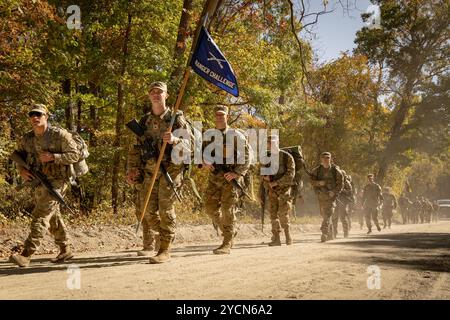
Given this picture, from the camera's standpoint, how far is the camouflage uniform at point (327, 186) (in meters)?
12.1

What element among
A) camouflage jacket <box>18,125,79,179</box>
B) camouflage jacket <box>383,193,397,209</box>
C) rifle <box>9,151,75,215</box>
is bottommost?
camouflage jacket <box>383,193,397,209</box>

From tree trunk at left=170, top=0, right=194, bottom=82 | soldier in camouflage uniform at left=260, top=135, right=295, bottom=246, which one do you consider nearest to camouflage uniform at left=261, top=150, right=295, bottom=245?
soldier in camouflage uniform at left=260, top=135, right=295, bottom=246

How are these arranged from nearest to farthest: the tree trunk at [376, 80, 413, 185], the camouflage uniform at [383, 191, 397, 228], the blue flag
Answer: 1. the blue flag
2. the camouflage uniform at [383, 191, 397, 228]
3. the tree trunk at [376, 80, 413, 185]

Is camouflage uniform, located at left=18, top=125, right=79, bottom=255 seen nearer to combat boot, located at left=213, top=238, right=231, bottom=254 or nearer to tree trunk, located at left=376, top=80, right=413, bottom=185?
combat boot, located at left=213, top=238, right=231, bottom=254

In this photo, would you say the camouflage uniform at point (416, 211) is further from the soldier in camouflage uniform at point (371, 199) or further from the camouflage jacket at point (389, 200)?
the soldier in camouflage uniform at point (371, 199)

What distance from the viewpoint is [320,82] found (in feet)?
89.0

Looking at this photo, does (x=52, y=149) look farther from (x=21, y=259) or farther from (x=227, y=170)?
(x=227, y=170)

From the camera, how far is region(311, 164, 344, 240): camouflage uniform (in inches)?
475

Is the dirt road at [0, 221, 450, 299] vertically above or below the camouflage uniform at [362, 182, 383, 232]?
below

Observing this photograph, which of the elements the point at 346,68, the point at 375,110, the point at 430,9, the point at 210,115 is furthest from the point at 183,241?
the point at 430,9

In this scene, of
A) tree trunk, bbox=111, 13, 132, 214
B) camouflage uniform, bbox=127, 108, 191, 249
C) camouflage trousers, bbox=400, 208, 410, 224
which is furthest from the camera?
camouflage trousers, bbox=400, 208, 410, 224

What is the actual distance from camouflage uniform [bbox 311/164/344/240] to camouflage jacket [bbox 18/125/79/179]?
7473mm

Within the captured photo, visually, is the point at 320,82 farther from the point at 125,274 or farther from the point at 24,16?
the point at 125,274
